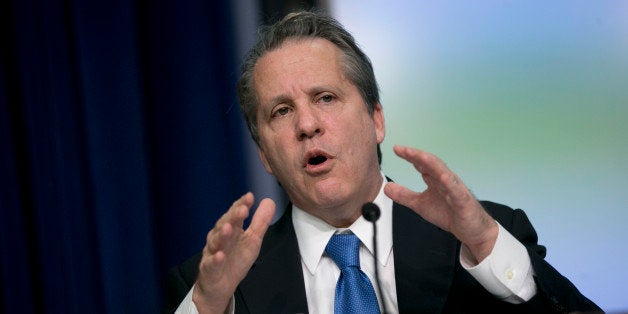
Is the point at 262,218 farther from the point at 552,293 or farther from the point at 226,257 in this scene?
the point at 552,293

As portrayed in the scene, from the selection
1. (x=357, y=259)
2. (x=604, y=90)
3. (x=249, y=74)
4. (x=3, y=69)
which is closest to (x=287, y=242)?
(x=357, y=259)

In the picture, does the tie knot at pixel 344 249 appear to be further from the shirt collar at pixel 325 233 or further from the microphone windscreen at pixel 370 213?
the microphone windscreen at pixel 370 213

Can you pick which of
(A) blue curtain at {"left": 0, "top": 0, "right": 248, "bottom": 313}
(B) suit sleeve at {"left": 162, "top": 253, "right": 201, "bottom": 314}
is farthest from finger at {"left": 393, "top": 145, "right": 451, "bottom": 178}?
(A) blue curtain at {"left": 0, "top": 0, "right": 248, "bottom": 313}

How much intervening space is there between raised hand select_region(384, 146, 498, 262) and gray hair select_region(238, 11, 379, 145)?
0.50 meters

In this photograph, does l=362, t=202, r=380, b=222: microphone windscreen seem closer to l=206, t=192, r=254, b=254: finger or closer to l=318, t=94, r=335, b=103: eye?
l=206, t=192, r=254, b=254: finger

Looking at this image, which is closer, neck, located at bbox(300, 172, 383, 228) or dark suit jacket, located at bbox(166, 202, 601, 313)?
dark suit jacket, located at bbox(166, 202, 601, 313)

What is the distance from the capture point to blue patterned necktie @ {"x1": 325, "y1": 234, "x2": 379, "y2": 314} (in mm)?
1763

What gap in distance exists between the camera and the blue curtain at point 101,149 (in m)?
2.36

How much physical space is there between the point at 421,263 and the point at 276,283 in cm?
37

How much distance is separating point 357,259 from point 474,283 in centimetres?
29

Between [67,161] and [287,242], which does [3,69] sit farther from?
[287,242]

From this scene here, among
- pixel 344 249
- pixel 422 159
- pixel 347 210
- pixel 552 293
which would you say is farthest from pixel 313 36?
pixel 552 293

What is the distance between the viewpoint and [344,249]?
1.87 m

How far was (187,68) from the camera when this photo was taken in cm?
244
